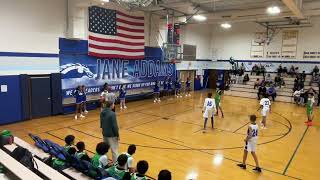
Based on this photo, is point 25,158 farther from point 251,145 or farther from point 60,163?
point 251,145

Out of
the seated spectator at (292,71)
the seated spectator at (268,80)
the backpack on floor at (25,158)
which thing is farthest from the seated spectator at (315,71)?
the backpack on floor at (25,158)

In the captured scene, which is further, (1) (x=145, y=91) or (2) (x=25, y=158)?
(1) (x=145, y=91)

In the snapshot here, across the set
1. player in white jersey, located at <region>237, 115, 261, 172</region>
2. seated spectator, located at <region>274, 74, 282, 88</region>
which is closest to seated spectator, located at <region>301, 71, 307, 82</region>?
seated spectator, located at <region>274, 74, 282, 88</region>

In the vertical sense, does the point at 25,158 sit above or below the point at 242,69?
below

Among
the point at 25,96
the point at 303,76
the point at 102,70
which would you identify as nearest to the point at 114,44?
the point at 102,70

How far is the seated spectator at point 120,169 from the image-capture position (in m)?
4.27

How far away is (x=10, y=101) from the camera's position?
10.2 m

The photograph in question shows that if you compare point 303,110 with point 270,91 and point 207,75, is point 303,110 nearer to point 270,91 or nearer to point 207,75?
point 270,91

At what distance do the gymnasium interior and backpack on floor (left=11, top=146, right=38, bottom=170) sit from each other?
0.9 inches

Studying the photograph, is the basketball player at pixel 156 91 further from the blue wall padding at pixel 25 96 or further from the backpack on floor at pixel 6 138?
the backpack on floor at pixel 6 138

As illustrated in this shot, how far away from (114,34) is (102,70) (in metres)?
2.14

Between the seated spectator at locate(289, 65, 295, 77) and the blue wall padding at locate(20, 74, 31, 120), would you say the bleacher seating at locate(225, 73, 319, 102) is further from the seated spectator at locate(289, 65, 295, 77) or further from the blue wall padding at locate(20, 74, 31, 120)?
the blue wall padding at locate(20, 74, 31, 120)

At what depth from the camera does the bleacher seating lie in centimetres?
1858

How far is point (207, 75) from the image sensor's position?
24516 millimetres
